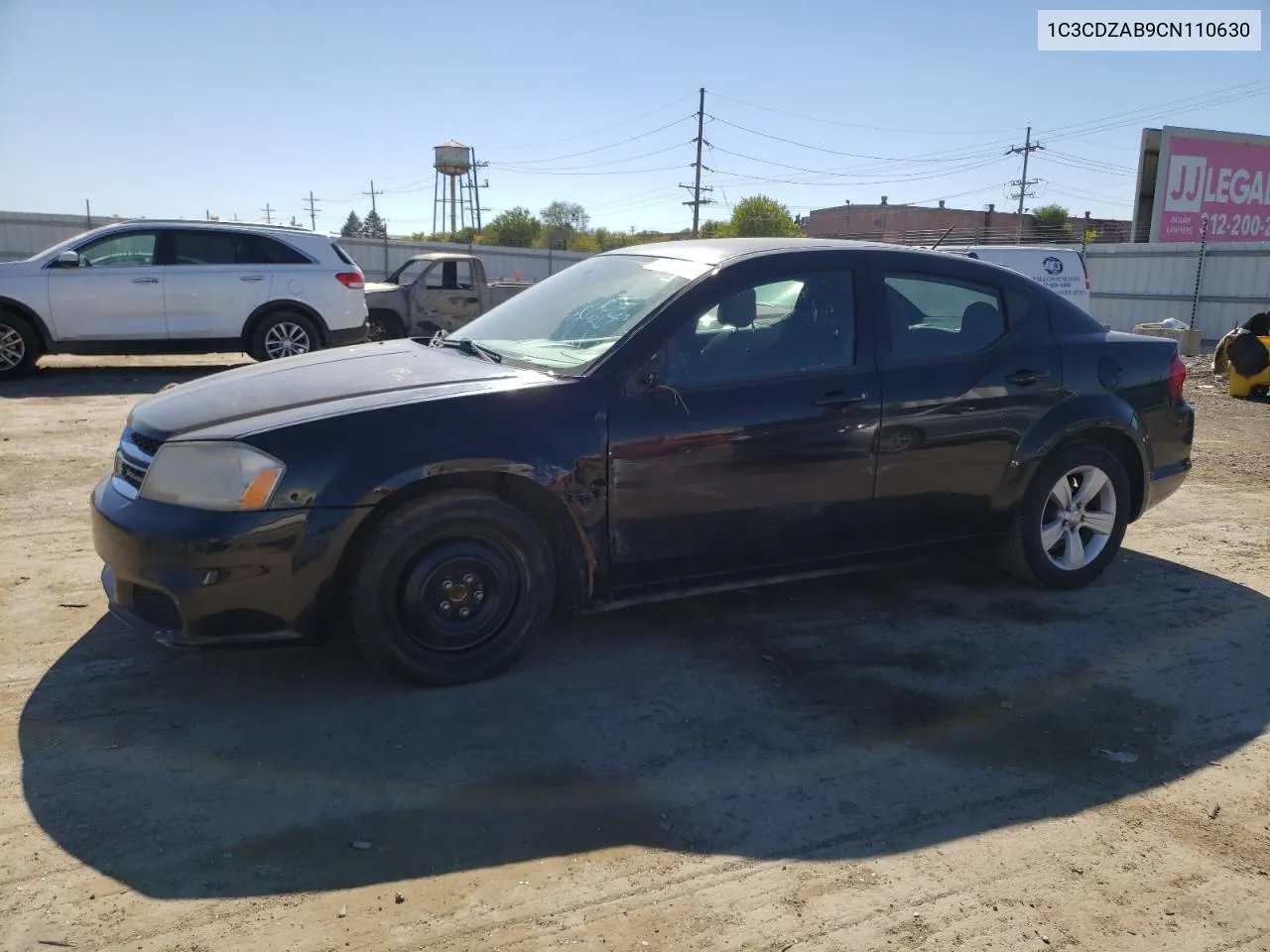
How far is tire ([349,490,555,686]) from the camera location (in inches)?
138

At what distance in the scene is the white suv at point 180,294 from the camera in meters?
10.9

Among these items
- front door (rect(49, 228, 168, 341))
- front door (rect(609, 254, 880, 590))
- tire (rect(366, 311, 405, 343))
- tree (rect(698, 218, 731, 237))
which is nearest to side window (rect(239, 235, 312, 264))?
front door (rect(49, 228, 168, 341))

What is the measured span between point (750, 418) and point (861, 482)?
645mm

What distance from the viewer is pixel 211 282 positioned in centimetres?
1138

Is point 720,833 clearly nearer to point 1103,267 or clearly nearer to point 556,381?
point 556,381

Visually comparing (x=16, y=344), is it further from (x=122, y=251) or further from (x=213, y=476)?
(x=213, y=476)

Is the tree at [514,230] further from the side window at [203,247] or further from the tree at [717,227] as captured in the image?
the side window at [203,247]

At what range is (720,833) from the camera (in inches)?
114

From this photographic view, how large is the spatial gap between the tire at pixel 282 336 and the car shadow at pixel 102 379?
31.5 inches

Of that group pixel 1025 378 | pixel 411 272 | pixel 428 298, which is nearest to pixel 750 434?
pixel 1025 378

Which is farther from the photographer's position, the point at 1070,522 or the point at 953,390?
the point at 1070,522

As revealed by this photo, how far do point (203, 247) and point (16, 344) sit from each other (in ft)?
7.47

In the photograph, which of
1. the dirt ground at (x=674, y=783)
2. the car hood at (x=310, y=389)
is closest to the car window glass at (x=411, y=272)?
the dirt ground at (x=674, y=783)

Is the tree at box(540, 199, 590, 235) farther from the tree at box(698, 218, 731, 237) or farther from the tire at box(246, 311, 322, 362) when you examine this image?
the tire at box(246, 311, 322, 362)
